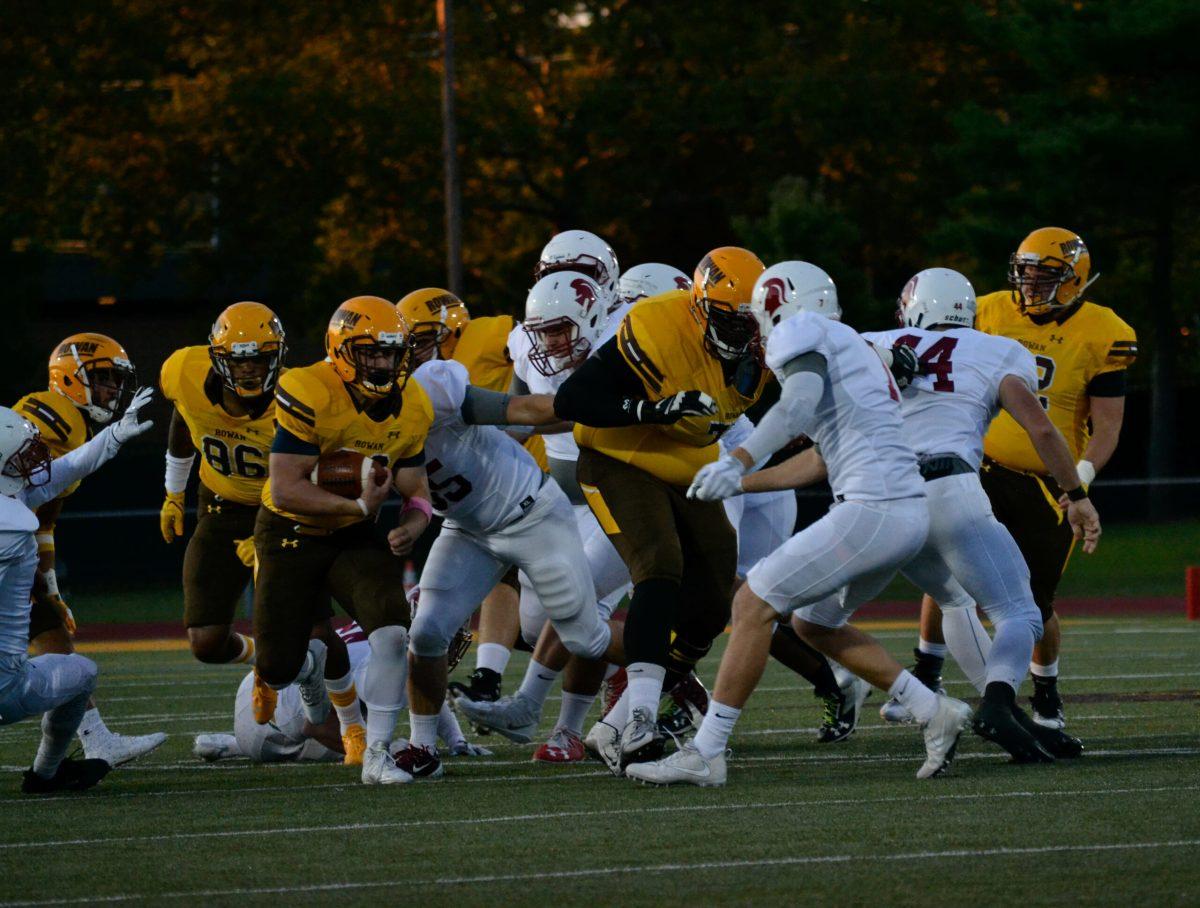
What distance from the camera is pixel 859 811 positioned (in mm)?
5859

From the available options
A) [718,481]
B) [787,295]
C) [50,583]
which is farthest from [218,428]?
[718,481]

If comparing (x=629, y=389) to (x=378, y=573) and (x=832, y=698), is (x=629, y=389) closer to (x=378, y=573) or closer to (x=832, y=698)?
(x=378, y=573)

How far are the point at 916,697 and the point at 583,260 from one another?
8.98 feet

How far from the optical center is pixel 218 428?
8133 millimetres

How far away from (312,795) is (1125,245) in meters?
25.0

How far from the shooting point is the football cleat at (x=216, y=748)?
8.02 meters

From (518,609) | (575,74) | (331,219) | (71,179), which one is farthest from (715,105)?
(518,609)

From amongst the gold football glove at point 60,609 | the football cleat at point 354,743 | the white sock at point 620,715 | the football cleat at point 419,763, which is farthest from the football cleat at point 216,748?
the white sock at point 620,715

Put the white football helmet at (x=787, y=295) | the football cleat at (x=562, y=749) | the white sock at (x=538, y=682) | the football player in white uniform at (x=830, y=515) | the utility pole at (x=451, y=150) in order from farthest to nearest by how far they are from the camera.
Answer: the utility pole at (x=451, y=150) → the white sock at (x=538, y=682) → the football cleat at (x=562, y=749) → the white football helmet at (x=787, y=295) → the football player in white uniform at (x=830, y=515)

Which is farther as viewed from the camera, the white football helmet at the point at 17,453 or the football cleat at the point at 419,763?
the football cleat at the point at 419,763

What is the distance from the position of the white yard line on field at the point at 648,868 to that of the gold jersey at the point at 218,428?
3.31 m

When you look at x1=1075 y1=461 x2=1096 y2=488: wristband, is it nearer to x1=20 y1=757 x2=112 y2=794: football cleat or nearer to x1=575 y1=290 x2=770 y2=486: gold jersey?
x1=575 y1=290 x2=770 y2=486: gold jersey

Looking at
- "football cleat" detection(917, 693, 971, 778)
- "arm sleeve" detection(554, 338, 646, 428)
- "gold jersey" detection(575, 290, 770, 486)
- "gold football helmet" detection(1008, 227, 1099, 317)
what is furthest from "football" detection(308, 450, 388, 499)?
"gold football helmet" detection(1008, 227, 1099, 317)

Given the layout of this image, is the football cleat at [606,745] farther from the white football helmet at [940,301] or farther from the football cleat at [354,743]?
the white football helmet at [940,301]
